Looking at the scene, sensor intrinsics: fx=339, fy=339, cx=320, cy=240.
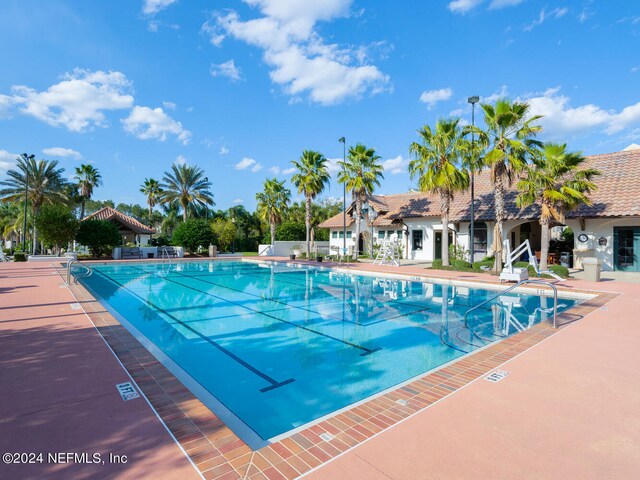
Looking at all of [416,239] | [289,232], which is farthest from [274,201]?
[416,239]

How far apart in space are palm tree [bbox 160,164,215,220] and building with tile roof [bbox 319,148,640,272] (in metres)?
15.7

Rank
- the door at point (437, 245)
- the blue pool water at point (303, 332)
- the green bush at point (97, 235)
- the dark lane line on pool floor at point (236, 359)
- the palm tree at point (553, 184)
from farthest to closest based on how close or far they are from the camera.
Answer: the door at point (437, 245), the green bush at point (97, 235), the palm tree at point (553, 184), the dark lane line on pool floor at point (236, 359), the blue pool water at point (303, 332)

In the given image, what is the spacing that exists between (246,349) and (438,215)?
2079 centimetres

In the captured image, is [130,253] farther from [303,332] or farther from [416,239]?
[303,332]

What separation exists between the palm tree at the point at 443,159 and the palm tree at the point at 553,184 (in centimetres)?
353

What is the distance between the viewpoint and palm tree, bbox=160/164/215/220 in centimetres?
3675

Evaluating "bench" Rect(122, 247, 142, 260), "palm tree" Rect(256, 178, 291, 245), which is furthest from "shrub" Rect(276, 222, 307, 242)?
"bench" Rect(122, 247, 142, 260)

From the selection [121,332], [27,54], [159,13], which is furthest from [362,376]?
[27,54]

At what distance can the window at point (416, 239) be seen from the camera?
2680 centimetres

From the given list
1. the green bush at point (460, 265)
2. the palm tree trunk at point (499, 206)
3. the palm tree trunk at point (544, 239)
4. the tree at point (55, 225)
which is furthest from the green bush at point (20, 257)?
the palm tree trunk at point (544, 239)

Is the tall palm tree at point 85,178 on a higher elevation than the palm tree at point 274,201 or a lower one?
higher

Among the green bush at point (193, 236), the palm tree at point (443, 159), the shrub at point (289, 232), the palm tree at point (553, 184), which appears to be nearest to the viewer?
the palm tree at point (553, 184)

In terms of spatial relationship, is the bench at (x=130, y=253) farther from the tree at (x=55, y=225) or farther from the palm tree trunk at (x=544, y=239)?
the palm tree trunk at (x=544, y=239)

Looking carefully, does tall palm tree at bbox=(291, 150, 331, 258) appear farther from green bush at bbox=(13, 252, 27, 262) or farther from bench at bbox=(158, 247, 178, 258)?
green bush at bbox=(13, 252, 27, 262)
